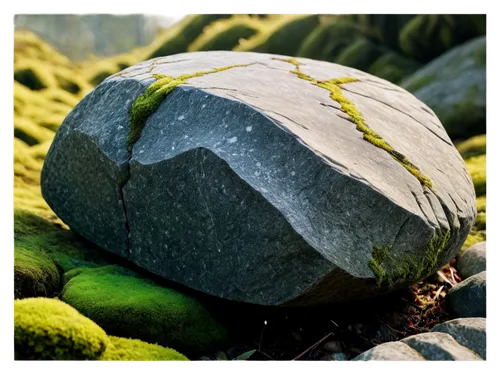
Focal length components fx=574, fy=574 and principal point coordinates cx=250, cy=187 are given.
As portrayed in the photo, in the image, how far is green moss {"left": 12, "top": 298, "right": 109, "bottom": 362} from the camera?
3.23 meters

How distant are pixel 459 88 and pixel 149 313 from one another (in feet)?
23.7

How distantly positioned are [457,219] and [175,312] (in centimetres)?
228

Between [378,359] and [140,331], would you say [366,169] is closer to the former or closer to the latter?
[378,359]

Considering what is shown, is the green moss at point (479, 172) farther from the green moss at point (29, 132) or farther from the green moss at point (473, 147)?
the green moss at point (29, 132)

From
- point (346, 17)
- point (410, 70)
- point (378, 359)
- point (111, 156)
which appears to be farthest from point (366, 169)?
point (346, 17)

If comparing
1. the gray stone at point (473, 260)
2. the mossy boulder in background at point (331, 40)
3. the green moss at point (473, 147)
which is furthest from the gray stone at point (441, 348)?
the mossy boulder in background at point (331, 40)

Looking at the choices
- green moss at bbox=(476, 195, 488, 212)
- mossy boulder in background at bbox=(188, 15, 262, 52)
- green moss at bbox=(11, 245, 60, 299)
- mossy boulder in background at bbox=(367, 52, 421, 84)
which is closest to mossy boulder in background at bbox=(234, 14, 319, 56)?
mossy boulder in background at bbox=(188, 15, 262, 52)

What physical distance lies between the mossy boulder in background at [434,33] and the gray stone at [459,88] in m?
0.75

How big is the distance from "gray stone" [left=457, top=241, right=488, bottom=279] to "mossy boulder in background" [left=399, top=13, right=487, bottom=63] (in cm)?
695

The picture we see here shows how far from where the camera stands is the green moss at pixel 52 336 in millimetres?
3229

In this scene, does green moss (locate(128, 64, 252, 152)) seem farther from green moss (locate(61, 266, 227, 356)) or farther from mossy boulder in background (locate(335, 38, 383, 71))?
mossy boulder in background (locate(335, 38, 383, 71))

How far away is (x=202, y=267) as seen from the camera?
13.3 feet

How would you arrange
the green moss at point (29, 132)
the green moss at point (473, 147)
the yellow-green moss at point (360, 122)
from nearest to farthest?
the yellow-green moss at point (360, 122), the green moss at point (29, 132), the green moss at point (473, 147)

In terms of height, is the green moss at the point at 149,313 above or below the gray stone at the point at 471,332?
below
